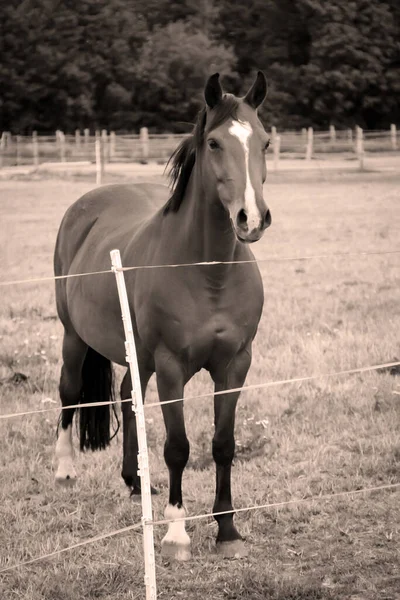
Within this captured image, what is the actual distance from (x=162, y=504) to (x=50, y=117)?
44662 millimetres

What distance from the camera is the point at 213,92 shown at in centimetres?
375

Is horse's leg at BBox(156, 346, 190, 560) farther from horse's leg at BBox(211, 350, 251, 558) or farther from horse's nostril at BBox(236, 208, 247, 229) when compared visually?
horse's nostril at BBox(236, 208, 247, 229)

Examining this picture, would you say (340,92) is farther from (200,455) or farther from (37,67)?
(200,455)

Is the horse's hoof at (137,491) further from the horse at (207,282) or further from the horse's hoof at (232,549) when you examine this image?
the horse's hoof at (232,549)

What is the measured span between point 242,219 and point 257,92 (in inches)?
30.8

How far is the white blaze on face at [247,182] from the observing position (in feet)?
11.1

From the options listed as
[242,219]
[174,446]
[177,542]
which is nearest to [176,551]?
[177,542]

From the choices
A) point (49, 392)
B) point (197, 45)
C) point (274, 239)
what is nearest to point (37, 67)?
point (197, 45)

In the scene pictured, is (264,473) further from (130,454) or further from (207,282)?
(207,282)

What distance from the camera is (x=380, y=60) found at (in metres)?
51.9

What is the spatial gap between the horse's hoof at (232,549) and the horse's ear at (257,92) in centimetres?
201

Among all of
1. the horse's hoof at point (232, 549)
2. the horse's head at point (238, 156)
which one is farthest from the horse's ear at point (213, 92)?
the horse's hoof at point (232, 549)

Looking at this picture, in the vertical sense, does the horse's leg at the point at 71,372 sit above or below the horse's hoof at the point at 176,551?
above

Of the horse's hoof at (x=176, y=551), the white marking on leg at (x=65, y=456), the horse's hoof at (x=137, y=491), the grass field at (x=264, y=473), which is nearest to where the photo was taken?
the grass field at (x=264, y=473)
